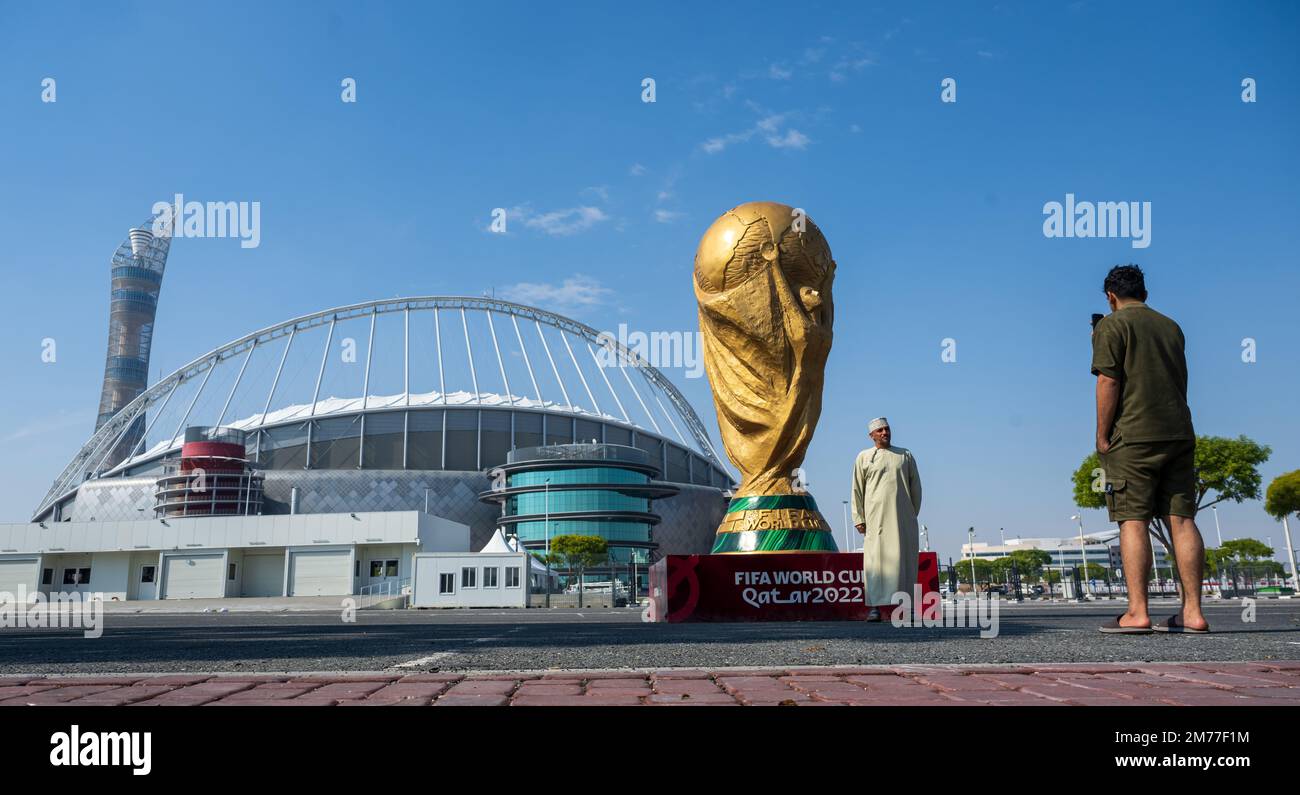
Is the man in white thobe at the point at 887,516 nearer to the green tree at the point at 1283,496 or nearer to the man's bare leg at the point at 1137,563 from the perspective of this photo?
the man's bare leg at the point at 1137,563

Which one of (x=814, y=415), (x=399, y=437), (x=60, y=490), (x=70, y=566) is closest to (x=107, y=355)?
(x=60, y=490)

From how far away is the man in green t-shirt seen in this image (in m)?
4.73

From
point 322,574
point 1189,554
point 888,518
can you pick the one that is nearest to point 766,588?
point 888,518

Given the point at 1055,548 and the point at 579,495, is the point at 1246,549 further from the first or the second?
the point at 1055,548

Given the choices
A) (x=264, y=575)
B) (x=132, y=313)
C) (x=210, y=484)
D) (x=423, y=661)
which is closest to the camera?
(x=423, y=661)

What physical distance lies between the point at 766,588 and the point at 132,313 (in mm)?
140853

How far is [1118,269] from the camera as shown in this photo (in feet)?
17.3

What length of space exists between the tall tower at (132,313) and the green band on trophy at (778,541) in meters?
132

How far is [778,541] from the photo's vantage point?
1473 cm

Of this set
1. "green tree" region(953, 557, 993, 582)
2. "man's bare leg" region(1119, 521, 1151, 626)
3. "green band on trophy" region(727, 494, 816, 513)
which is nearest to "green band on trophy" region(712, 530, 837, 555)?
"green band on trophy" region(727, 494, 816, 513)

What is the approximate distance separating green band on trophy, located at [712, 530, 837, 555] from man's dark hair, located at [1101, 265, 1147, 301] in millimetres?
9976
